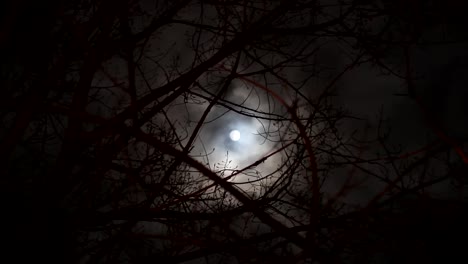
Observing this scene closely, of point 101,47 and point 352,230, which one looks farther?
point 352,230

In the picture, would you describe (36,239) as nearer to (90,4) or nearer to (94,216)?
(94,216)

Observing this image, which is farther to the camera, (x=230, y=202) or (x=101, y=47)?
(x=230, y=202)

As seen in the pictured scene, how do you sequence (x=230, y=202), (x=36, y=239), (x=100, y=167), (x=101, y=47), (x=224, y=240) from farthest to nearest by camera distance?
(x=230, y=202), (x=224, y=240), (x=100, y=167), (x=101, y=47), (x=36, y=239)

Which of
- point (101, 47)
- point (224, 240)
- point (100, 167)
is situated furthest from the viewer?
point (224, 240)

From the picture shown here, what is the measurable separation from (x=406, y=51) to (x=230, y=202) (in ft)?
13.1

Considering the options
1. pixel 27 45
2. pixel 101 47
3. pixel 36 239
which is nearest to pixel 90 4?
pixel 27 45

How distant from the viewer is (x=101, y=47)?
4.66 meters

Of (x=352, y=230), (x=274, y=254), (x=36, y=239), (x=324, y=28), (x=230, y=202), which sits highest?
(x=324, y=28)

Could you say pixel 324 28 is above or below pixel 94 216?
above

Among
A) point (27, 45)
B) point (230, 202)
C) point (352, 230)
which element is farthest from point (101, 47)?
point (352, 230)

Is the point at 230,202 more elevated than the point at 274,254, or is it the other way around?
the point at 230,202

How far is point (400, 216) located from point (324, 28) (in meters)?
3.40

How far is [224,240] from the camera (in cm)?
593

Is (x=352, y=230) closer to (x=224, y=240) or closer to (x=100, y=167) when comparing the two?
(x=224, y=240)
